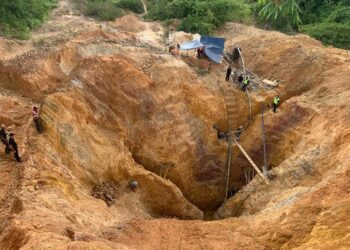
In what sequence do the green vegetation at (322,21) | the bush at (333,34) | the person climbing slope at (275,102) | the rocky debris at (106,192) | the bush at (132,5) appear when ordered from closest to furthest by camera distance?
the rocky debris at (106,192), the person climbing slope at (275,102), the bush at (333,34), the green vegetation at (322,21), the bush at (132,5)

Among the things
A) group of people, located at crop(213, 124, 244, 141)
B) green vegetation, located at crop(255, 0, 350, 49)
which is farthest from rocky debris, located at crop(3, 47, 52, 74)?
green vegetation, located at crop(255, 0, 350, 49)

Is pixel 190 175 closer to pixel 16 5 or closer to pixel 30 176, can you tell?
pixel 30 176

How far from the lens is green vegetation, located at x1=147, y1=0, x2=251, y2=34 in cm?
2878

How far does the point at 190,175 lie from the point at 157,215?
301 centimetres

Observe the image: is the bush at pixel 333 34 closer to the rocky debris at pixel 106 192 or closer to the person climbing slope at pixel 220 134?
the person climbing slope at pixel 220 134

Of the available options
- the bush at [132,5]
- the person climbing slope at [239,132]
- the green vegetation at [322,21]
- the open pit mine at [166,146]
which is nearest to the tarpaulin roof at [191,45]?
the open pit mine at [166,146]

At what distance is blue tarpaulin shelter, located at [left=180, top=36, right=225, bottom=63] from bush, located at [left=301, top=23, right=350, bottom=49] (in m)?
9.84

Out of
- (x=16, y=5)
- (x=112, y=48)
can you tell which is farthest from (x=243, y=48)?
(x=16, y=5)

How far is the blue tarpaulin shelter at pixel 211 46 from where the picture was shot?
22578mm

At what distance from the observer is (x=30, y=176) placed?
13188 mm

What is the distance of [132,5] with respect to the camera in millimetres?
33906

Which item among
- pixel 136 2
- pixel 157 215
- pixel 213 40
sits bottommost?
pixel 157 215

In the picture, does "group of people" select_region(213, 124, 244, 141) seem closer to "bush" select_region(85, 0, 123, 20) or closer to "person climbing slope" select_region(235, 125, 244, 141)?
"person climbing slope" select_region(235, 125, 244, 141)

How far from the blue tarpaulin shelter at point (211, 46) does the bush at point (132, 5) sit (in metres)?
12.9
